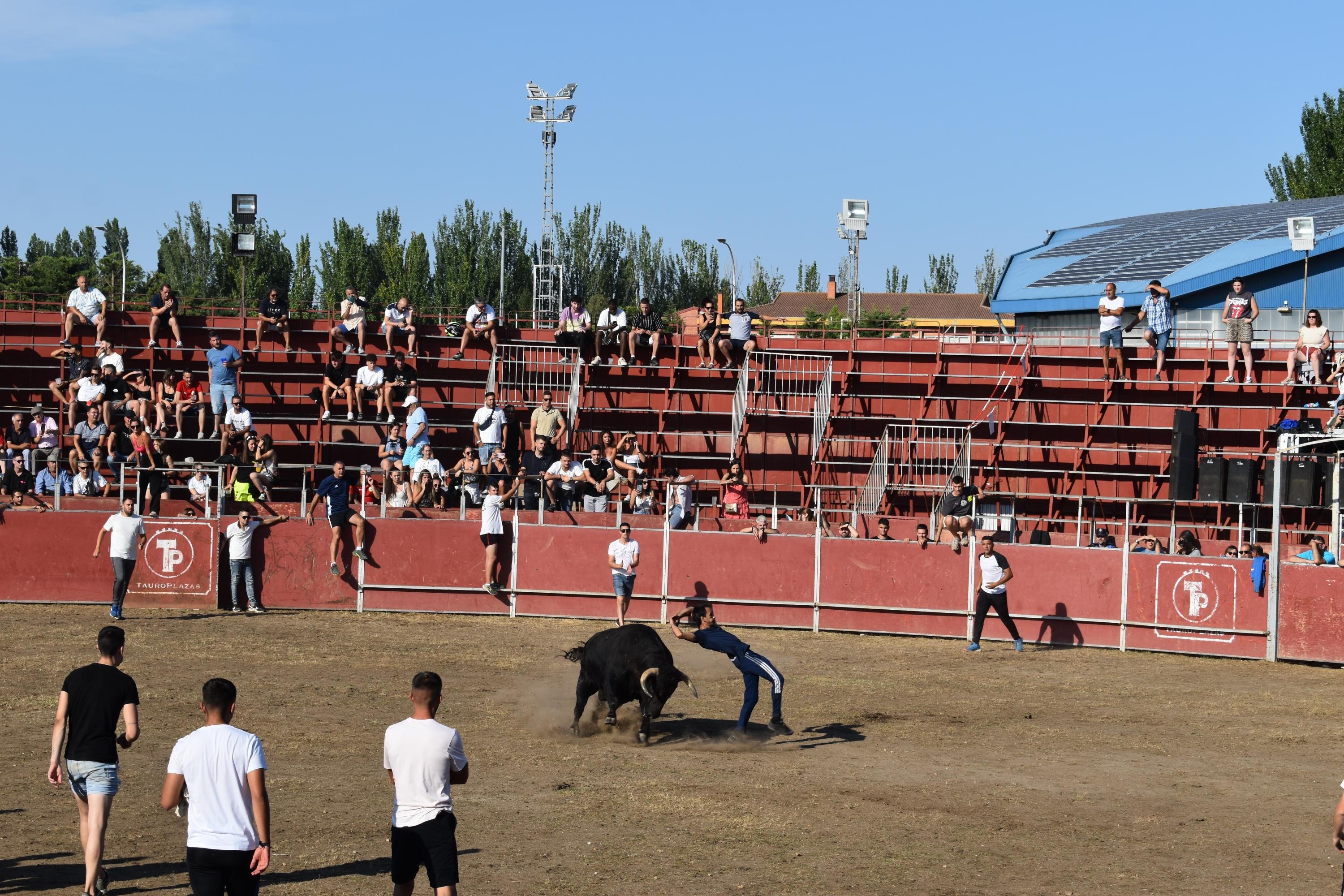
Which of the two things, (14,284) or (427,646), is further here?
(14,284)

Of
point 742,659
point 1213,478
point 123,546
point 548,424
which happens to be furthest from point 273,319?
point 742,659

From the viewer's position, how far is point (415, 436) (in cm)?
2839

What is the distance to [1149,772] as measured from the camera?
14.0 m

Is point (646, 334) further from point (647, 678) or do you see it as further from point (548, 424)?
point (647, 678)

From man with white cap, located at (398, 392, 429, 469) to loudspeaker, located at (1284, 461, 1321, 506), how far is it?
49.6 feet

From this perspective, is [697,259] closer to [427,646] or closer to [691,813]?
[427,646]

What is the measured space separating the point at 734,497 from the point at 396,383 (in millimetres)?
8076

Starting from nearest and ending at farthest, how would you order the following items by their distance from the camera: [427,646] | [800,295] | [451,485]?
1. [427,646]
2. [451,485]
3. [800,295]

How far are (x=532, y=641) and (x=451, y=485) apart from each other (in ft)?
21.0

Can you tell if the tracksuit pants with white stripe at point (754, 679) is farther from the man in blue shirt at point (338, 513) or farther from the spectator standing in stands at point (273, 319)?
the spectator standing in stands at point (273, 319)

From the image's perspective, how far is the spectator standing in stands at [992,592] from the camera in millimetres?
22172

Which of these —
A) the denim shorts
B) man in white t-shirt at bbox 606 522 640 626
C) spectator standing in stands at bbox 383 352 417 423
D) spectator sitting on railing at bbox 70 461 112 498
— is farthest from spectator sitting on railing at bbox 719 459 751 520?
the denim shorts

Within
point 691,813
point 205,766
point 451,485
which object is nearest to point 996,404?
point 451,485

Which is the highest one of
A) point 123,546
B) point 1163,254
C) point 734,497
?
point 1163,254
